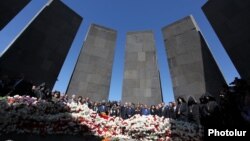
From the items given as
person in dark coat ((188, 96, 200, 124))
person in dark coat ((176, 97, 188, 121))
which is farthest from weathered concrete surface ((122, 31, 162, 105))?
person in dark coat ((188, 96, 200, 124))

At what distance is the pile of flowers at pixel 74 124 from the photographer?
862cm

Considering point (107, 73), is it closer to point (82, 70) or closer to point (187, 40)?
point (82, 70)

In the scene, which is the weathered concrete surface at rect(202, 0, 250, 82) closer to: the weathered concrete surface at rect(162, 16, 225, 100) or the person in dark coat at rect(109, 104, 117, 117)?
the weathered concrete surface at rect(162, 16, 225, 100)

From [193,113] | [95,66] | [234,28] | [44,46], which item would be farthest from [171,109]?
[44,46]

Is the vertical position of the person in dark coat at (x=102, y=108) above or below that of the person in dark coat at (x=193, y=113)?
above

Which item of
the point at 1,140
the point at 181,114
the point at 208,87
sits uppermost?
the point at 208,87

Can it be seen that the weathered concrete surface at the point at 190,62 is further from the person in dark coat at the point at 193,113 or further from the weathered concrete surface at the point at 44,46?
the weathered concrete surface at the point at 44,46

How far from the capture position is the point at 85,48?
19078 millimetres

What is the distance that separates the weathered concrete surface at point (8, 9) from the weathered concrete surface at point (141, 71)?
26.1 ft

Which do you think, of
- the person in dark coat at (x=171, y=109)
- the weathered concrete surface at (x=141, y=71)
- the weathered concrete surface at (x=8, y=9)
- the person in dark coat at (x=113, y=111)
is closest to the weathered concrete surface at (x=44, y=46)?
the weathered concrete surface at (x=8, y=9)

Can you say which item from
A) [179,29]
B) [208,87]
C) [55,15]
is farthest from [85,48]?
[208,87]

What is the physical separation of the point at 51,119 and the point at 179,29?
12.3 meters

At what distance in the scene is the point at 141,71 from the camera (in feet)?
61.3

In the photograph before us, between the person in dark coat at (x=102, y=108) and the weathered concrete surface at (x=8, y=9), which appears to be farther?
the person in dark coat at (x=102, y=108)
